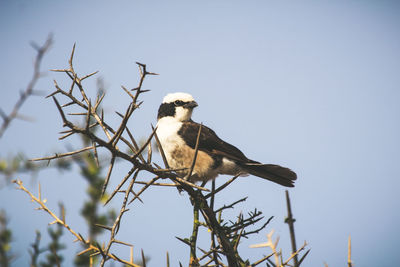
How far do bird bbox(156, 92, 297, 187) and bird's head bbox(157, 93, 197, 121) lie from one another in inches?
9.2

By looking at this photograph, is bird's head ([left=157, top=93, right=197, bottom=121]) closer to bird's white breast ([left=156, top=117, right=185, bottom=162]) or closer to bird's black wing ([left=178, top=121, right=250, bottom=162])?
bird's white breast ([left=156, top=117, right=185, bottom=162])

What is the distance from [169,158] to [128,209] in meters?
3.26

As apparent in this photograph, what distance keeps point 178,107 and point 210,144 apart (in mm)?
978

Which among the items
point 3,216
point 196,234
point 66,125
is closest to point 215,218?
point 196,234

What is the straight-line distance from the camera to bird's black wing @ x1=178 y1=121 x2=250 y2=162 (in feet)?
15.8

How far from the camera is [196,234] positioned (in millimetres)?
1829

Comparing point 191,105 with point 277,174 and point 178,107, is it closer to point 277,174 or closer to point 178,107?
point 178,107

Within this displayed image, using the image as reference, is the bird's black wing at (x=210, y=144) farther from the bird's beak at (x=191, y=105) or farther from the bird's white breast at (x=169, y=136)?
the bird's beak at (x=191, y=105)

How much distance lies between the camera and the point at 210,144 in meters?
5.01

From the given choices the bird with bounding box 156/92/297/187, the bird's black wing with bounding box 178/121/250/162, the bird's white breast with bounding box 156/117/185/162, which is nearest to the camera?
the bird with bounding box 156/92/297/187

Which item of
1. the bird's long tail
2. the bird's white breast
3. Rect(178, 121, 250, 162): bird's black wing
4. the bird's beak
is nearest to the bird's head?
the bird's beak

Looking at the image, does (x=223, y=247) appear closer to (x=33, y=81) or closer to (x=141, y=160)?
(x=141, y=160)

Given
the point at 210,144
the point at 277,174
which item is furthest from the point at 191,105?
the point at 277,174

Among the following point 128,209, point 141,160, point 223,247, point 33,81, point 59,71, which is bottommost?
point 223,247
